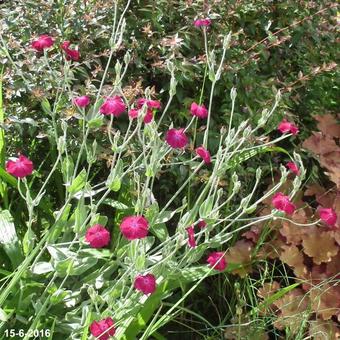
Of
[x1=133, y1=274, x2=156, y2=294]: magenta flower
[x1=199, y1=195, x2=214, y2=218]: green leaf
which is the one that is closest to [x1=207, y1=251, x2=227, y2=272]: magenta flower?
[x1=199, y1=195, x2=214, y2=218]: green leaf

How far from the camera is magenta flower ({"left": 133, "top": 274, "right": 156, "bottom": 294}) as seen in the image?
1874 mm

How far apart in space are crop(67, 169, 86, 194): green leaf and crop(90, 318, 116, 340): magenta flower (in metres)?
0.37

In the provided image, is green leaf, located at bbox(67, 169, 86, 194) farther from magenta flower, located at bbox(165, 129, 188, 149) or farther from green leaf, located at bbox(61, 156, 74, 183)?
magenta flower, located at bbox(165, 129, 188, 149)

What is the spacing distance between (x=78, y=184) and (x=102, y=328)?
0.42 metres

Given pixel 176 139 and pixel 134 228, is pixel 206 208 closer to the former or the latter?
pixel 176 139

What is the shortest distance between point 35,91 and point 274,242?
1.11 meters

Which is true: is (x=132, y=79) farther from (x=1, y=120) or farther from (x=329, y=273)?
(x=329, y=273)

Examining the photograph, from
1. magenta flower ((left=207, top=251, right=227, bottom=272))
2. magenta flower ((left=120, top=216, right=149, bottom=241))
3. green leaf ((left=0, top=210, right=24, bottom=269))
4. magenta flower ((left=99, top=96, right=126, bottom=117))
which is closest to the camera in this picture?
magenta flower ((left=120, top=216, right=149, bottom=241))

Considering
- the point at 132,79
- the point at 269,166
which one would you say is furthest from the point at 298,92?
the point at 132,79

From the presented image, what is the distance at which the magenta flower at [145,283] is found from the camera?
73.8 inches

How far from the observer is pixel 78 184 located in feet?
6.64

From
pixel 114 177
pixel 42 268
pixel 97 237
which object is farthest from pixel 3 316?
pixel 114 177

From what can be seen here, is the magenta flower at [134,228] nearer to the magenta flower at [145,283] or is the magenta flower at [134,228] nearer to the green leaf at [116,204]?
the magenta flower at [145,283]

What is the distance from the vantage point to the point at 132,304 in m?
2.13
